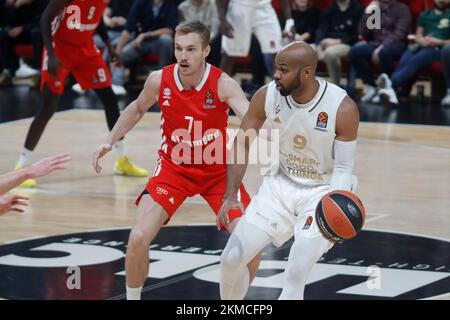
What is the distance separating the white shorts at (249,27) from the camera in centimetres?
1404

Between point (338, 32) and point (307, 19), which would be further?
point (307, 19)

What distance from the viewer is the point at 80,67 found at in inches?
424

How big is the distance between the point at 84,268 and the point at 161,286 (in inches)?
27.8

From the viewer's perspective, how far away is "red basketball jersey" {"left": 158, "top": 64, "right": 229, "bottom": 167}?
687cm

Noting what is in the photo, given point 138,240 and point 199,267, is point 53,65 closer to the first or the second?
point 199,267

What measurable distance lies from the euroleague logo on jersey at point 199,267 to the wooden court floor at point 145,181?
1.19 ft

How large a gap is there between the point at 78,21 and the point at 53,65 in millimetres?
542

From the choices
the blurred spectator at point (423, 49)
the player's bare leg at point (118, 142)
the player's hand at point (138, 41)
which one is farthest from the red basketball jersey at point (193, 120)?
the player's hand at point (138, 41)

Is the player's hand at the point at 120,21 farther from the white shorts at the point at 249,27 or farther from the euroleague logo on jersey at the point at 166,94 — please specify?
the euroleague logo on jersey at the point at 166,94

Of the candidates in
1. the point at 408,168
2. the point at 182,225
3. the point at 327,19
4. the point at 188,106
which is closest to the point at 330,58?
the point at 327,19

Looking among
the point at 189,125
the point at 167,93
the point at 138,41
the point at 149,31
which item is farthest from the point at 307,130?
the point at 149,31

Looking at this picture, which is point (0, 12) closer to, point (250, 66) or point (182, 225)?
point (250, 66)

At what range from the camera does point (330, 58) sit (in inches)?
623

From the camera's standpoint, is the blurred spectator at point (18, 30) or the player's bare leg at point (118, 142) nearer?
the player's bare leg at point (118, 142)
